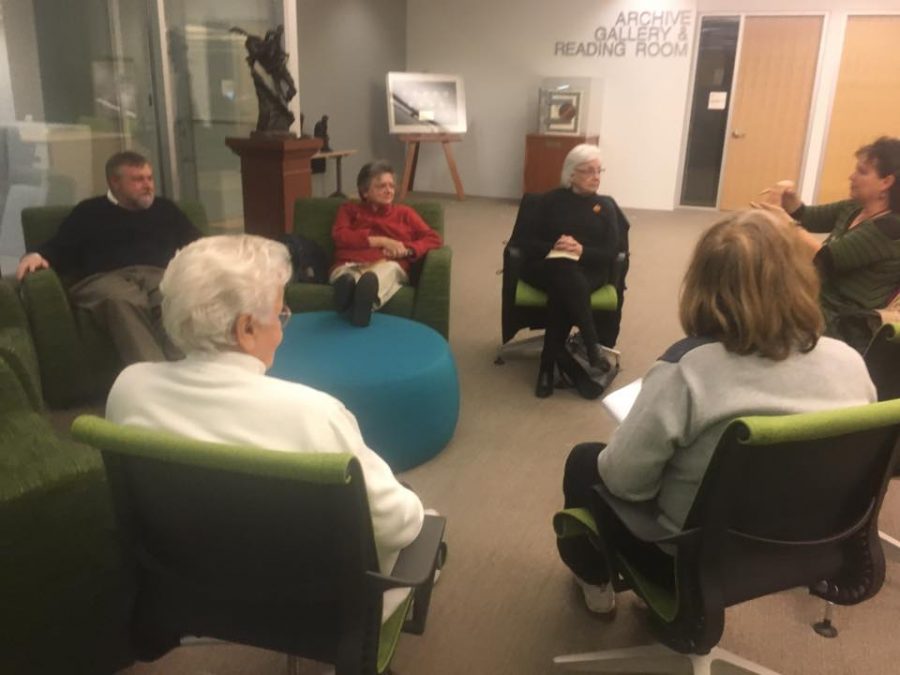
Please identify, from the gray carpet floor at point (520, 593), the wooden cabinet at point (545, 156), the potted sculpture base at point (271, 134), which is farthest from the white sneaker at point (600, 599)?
the wooden cabinet at point (545, 156)

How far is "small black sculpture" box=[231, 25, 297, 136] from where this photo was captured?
491cm

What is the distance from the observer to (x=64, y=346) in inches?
127

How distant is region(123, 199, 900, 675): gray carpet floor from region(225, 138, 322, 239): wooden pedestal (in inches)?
69.1

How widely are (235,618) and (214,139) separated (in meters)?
5.27

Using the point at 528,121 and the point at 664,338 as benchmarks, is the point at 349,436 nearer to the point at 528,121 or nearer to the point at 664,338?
the point at 664,338

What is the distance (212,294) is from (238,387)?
0.18 metres

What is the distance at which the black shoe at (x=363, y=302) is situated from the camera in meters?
3.13

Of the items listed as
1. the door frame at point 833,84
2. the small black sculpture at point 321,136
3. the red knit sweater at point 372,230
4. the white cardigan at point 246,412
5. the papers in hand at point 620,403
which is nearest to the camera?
the white cardigan at point 246,412

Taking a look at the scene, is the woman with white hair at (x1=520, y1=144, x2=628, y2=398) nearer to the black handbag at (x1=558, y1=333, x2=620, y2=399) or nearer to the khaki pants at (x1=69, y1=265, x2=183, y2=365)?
the black handbag at (x1=558, y1=333, x2=620, y2=399)

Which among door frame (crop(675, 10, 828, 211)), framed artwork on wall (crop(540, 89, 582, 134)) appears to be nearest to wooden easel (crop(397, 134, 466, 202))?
framed artwork on wall (crop(540, 89, 582, 134))

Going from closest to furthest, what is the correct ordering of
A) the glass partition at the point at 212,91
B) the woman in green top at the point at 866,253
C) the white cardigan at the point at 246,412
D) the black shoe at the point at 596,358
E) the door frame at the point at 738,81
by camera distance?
the white cardigan at the point at 246,412 → the woman in green top at the point at 866,253 → the black shoe at the point at 596,358 → the glass partition at the point at 212,91 → the door frame at the point at 738,81

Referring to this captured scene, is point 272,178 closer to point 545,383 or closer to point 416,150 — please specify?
point 545,383

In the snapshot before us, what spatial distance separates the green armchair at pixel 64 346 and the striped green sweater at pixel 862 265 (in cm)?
298

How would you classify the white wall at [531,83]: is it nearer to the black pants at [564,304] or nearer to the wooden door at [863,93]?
the wooden door at [863,93]
